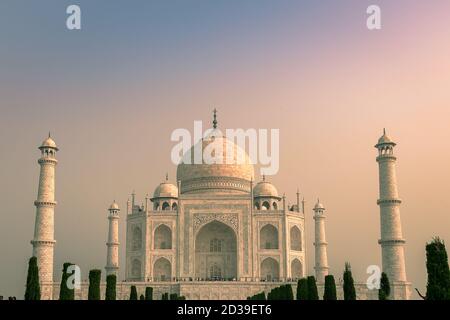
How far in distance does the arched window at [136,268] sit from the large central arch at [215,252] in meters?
3.35

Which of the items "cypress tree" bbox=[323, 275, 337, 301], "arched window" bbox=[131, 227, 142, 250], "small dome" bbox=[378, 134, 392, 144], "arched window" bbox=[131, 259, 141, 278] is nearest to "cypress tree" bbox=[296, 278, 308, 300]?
"cypress tree" bbox=[323, 275, 337, 301]

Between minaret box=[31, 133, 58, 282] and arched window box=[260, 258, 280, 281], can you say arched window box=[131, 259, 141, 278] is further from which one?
arched window box=[260, 258, 280, 281]

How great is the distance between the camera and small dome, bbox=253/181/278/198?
41375mm

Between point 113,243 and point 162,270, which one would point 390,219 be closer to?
point 162,270

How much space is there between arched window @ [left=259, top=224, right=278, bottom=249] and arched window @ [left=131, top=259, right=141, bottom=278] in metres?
7.26

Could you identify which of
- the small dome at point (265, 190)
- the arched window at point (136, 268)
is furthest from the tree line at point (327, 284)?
the small dome at point (265, 190)

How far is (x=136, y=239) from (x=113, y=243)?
9.53 feet

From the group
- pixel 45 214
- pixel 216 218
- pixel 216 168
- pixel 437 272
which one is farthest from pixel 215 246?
pixel 437 272

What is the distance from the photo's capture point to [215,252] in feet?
129

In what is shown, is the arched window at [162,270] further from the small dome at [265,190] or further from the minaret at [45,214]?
the small dome at [265,190]

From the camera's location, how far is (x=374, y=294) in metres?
34.1
